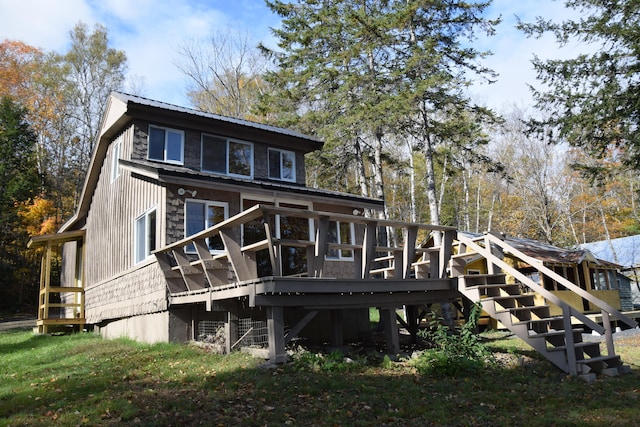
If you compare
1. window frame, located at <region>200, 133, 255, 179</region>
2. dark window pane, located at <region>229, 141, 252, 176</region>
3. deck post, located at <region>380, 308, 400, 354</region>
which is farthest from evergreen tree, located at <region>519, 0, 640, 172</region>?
dark window pane, located at <region>229, 141, 252, 176</region>

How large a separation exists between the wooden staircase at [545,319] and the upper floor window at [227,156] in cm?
732

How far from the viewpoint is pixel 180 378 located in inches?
279

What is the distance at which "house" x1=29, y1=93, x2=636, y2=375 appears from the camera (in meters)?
7.79

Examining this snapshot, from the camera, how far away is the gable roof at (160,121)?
1327 cm

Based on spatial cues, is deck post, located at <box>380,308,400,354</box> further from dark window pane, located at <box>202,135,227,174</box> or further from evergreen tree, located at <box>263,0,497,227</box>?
evergreen tree, located at <box>263,0,497,227</box>

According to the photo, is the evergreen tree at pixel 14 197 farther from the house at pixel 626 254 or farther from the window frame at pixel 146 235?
the house at pixel 626 254

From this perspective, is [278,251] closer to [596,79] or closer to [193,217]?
[193,217]

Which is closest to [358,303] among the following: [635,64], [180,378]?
[180,378]

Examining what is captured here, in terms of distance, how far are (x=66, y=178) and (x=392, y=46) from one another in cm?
2359

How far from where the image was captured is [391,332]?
9023 mm

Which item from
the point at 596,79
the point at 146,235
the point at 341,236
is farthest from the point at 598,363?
the point at 146,235

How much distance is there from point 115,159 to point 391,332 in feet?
34.1

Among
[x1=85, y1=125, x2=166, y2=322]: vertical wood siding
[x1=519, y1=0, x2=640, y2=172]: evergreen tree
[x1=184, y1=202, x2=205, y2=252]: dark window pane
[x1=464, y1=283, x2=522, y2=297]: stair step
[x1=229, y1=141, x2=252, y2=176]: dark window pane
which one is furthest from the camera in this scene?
[x1=229, y1=141, x2=252, y2=176]: dark window pane

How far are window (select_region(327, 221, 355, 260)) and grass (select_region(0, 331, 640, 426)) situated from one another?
5511mm
